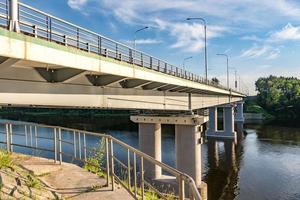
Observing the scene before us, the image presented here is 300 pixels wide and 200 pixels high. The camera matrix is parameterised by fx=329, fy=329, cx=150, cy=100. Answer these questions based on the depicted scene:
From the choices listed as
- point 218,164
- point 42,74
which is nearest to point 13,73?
point 42,74

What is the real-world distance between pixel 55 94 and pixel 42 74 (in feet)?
3.15

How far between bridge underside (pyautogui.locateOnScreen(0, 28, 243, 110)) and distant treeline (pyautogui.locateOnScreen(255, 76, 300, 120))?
338 feet

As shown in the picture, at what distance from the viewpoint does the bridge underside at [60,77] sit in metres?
8.79

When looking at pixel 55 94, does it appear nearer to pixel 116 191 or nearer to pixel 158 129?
pixel 116 191

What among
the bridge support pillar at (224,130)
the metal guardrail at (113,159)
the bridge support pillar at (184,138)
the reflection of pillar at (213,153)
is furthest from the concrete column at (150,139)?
the bridge support pillar at (224,130)

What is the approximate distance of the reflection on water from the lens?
28141 mm

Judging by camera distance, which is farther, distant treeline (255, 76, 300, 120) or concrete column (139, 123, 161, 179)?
distant treeline (255, 76, 300, 120)

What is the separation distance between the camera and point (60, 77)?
467 inches

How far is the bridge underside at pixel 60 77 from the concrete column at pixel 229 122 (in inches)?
1850

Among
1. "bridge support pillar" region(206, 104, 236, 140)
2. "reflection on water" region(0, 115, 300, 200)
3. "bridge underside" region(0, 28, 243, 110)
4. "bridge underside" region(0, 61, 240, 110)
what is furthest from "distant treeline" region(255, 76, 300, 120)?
"bridge underside" region(0, 28, 243, 110)

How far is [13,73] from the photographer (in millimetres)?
10172

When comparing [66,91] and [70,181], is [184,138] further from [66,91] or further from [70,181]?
[70,181]

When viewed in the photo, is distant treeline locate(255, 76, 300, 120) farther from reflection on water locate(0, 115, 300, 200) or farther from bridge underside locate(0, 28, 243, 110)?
bridge underside locate(0, 28, 243, 110)

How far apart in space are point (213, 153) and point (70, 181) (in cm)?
3985
